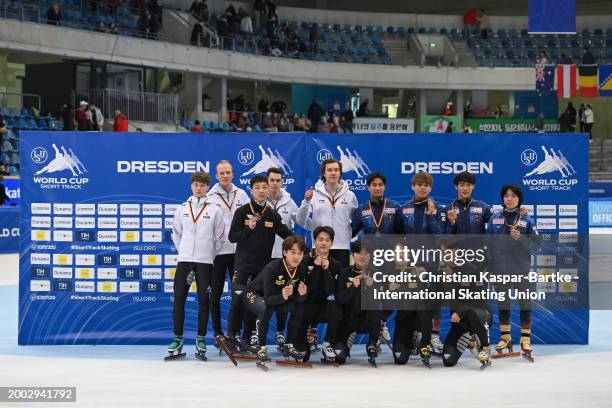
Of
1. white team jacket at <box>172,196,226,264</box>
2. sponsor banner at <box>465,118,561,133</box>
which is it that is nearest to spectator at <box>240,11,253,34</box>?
sponsor banner at <box>465,118,561,133</box>

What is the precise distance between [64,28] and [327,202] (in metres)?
23.6

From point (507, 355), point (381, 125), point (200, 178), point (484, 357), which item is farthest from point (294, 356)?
point (381, 125)

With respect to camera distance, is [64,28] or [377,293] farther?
[64,28]

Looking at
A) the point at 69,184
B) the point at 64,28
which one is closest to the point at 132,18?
the point at 64,28

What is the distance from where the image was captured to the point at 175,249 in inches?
432

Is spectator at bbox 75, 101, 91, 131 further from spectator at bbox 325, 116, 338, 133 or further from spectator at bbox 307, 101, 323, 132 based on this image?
spectator at bbox 307, 101, 323, 132

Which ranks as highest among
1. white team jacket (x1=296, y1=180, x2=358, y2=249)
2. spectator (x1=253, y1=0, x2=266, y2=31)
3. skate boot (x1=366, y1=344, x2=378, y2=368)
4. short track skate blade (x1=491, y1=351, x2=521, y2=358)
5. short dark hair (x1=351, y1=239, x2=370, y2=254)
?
spectator (x1=253, y1=0, x2=266, y2=31)

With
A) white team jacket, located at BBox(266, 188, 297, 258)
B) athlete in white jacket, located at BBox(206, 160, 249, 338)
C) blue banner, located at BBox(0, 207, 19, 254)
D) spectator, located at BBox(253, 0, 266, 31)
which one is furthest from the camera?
spectator, located at BBox(253, 0, 266, 31)

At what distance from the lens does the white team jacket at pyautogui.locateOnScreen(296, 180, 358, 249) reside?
10180 millimetres

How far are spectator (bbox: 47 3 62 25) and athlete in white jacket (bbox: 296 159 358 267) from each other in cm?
2345

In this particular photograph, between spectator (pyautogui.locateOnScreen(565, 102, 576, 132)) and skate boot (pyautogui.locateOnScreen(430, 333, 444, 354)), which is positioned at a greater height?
spectator (pyautogui.locateOnScreen(565, 102, 576, 132))

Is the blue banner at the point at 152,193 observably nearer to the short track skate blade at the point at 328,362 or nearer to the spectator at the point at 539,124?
the short track skate blade at the point at 328,362

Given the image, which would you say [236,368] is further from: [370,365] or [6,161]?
[6,161]

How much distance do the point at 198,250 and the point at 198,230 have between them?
0.67 feet
